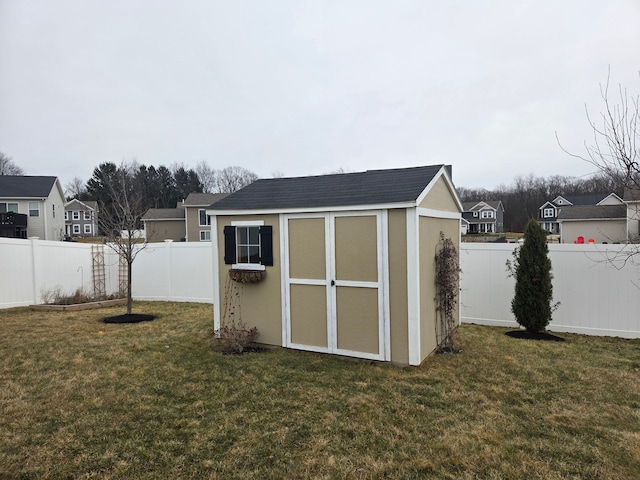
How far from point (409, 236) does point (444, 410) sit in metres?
2.13

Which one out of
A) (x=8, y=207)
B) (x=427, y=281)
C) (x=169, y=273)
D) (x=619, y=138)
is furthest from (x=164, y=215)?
(x=619, y=138)

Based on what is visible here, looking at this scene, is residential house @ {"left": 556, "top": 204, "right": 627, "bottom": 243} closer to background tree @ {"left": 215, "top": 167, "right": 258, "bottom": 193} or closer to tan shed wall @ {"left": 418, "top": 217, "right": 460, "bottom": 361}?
tan shed wall @ {"left": 418, "top": 217, "right": 460, "bottom": 361}

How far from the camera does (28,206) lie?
2492 cm

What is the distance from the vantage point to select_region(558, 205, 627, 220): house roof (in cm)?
2798

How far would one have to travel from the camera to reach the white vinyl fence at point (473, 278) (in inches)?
256

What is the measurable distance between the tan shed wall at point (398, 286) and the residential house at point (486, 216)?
49180mm

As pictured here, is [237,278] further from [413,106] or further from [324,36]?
[413,106]

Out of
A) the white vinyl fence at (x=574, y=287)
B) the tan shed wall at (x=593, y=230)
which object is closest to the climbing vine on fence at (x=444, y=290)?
the white vinyl fence at (x=574, y=287)

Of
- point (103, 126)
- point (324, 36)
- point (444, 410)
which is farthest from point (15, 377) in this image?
point (103, 126)

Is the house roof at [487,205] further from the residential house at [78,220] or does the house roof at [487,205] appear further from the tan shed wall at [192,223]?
the residential house at [78,220]

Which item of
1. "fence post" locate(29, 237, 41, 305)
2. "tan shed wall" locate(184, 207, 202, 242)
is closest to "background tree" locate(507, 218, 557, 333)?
"fence post" locate(29, 237, 41, 305)

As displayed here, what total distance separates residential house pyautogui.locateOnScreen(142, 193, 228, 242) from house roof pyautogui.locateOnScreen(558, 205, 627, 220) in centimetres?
2911

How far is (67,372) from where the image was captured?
16.0 feet

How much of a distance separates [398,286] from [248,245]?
8.53ft
